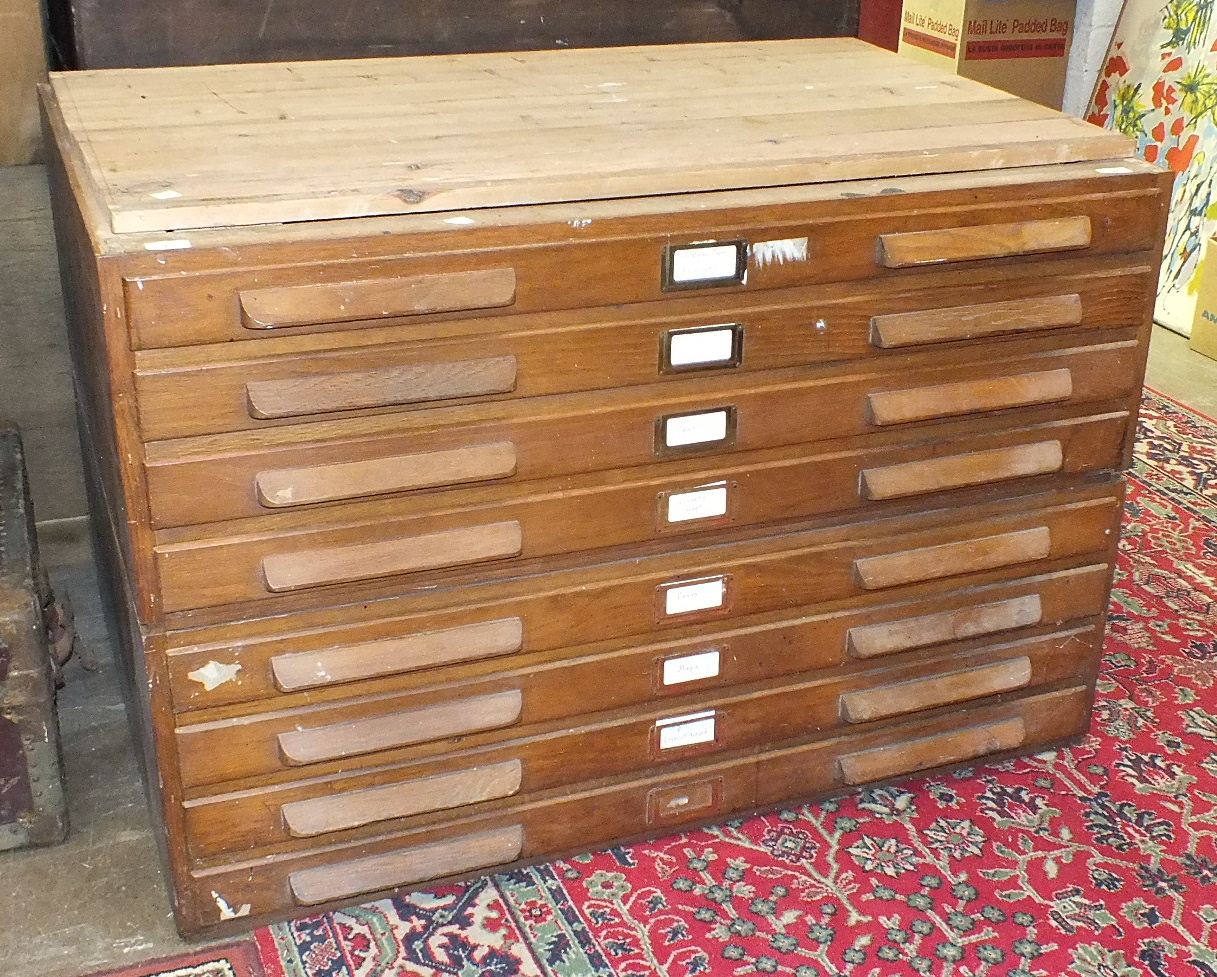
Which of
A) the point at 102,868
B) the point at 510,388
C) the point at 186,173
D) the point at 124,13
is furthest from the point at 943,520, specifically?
the point at 124,13

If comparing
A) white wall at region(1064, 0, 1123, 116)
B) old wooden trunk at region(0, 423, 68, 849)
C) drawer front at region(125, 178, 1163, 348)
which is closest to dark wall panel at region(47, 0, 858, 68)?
old wooden trunk at region(0, 423, 68, 849)

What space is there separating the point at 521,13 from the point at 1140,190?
3.27 feet

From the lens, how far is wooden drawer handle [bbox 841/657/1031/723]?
1899 millimetres

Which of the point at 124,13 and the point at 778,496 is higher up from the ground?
the point at 124,13

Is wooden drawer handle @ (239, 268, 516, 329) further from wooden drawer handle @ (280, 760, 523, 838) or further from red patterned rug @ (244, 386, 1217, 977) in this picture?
red patterned rug @ (244, 386, 1217, 977)

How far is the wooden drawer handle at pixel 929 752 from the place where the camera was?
6.39 ft

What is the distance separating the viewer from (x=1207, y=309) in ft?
11.7

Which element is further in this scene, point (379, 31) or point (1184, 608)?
point (1184, 608)

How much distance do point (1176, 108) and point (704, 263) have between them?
269cm

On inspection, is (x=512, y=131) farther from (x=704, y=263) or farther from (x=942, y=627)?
(x=942, y=627)

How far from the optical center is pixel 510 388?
5.10ft

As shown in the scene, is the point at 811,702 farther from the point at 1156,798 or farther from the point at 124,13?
the point at 124,13

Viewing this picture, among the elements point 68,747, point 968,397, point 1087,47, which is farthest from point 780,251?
point 1087,47

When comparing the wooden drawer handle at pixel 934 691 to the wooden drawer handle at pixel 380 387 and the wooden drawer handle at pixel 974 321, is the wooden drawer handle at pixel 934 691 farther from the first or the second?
the wooden drawer handle at pixel 380 387
